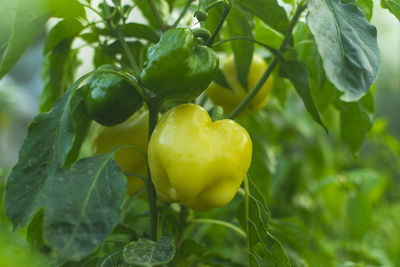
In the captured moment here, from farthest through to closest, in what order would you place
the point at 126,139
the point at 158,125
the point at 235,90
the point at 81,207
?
1. the point at 235,90
2. the point at 126,139
3. the point at 158,125
4. the point at 81,207

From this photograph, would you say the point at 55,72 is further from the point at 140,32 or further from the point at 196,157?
the point at 196,157

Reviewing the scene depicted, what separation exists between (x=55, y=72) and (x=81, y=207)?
14.0 inches

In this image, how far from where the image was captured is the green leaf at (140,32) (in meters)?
0.71

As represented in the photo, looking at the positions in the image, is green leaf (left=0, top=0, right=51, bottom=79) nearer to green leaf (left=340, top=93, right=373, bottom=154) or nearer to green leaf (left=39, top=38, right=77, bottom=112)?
green leaf (left=39, top=38, right=77, bottom=112)

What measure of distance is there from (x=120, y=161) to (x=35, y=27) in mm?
243

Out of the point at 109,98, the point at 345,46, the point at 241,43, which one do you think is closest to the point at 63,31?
the point at 109,98

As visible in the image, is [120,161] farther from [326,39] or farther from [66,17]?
[326,39]

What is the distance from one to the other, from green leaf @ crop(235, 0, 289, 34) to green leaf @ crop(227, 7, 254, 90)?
3 cm

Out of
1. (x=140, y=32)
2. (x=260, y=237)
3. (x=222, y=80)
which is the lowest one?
(x=260, y=237)

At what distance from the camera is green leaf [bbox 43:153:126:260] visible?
0.45 m

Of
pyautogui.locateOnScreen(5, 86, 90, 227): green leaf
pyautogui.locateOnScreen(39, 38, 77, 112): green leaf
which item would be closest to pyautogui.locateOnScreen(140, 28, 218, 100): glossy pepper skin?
pyautogui.locateOnScreen(5, 86, 90, 227): green leaf

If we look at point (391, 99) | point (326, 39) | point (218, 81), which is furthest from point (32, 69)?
point (326, 39)

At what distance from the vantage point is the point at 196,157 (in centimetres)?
56

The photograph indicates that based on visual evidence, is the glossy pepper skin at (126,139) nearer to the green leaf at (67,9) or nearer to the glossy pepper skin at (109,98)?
the glossy pepper skin at (109,98)
